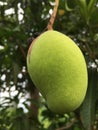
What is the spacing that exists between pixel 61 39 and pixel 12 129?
Result: 3.28 feet

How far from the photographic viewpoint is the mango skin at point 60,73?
999mm

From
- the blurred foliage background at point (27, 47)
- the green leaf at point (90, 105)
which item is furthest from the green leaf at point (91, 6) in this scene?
the green leaf at point (90, 105)

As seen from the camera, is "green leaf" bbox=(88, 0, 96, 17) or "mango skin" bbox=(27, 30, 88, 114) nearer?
"mango skin" bbox=(27, 30, 88, 114)

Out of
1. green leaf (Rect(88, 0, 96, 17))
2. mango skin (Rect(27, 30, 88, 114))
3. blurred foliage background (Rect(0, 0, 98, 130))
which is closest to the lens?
mango skin (Rect(27, 30, 88, 114))

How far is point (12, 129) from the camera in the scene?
1956mm

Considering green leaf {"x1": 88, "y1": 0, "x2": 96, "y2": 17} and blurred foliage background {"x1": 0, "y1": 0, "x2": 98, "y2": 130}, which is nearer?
green leaf {"x1": 88, "y1": 0, "x2": 96, "y2": 17}

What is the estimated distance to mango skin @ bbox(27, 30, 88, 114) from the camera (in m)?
1.00

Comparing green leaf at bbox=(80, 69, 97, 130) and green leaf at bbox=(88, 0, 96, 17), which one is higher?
green leaf at bbox=(88, 0, 96, 17)

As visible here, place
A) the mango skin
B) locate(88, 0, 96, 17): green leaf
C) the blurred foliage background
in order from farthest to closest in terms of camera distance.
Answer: the blurred foliage background, locate(88, 0, 96, 17): green leaf, the mango skin

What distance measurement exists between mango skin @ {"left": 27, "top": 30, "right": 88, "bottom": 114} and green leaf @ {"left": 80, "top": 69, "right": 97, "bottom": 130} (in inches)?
15.0

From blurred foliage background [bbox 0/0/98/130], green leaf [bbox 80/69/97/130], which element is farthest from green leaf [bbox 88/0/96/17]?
green leaf [bbox 80/69/97/130]

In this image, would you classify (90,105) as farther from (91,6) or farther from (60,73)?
(60,73)

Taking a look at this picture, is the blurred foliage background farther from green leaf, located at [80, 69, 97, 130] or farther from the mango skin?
the mango skin

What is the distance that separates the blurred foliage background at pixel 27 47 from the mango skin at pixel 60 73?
1.20ft
